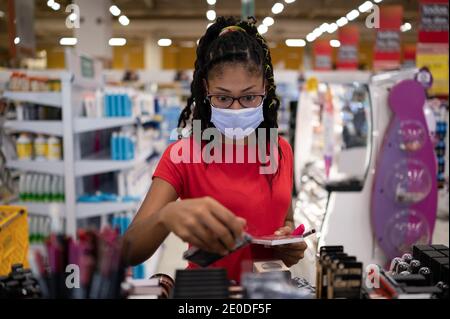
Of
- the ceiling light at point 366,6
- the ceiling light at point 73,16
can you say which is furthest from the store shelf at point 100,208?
the ceiling light at point 366,6

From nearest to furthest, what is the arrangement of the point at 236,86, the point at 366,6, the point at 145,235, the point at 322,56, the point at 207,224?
the point at 207,224, the point at 145,235, the point at 236,86, the point at 366,6, the point at 322,56

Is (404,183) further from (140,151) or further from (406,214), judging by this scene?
(140,151)

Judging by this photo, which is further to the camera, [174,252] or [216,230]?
[174,252]

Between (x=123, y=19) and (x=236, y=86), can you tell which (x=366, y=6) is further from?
(x=123, y=19)

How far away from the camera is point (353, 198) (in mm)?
3576

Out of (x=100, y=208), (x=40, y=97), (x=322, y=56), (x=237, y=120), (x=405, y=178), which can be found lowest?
(x=100, y=208)

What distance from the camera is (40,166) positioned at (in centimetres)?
376

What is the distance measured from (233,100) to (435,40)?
20.4ft

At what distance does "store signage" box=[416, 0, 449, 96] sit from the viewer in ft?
20.9

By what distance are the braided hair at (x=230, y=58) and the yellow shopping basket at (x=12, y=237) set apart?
0.82 m

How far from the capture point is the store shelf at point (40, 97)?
3.76m

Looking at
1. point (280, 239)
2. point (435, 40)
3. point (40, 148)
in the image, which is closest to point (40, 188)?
point (40, 148)
